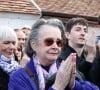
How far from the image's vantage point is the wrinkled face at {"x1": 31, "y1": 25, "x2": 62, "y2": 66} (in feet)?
12.4

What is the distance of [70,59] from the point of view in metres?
3.52

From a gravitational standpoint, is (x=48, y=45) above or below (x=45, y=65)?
above

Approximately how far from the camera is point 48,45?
381 cm

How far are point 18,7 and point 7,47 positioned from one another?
1388cm

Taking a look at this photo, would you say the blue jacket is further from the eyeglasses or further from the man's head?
the man's head

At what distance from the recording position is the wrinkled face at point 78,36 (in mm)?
5164

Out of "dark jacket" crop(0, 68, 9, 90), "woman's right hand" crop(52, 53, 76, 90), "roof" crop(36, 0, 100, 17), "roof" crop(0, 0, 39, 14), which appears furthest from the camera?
"roof" crop(36, 0, 100, 17)

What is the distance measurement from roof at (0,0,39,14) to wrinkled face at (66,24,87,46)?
1324 cm

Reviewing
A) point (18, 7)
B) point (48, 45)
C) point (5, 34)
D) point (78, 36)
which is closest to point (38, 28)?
point (48, 45)

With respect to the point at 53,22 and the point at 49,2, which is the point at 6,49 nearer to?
the point at 53,22

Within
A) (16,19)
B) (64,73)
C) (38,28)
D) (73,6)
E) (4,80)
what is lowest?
(73,6)

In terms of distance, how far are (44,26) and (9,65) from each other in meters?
1.53

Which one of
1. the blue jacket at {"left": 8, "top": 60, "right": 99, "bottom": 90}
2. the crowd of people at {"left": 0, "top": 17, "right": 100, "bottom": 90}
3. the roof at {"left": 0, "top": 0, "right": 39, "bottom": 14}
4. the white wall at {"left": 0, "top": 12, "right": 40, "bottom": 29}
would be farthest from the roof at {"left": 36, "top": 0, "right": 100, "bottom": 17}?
the blue jacket at {"left": 8, "top": 60, "right": 99, "bottom": 90}

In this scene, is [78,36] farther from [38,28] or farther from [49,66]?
[49,66]
